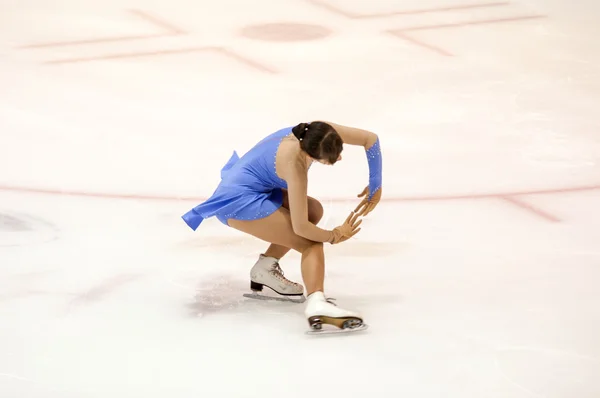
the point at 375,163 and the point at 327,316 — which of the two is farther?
the point at 375,163

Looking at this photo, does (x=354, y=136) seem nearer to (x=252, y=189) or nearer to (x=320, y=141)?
(x=320, y=141)

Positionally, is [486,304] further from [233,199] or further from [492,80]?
[492,80]

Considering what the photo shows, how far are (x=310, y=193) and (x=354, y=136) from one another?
145 centimetres

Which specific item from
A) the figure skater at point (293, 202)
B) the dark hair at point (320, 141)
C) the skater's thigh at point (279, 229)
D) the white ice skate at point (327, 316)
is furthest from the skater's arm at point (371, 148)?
the white ice skate at point (327, 316)

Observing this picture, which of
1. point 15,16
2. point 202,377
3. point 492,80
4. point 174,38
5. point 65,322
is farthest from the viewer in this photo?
point 15,16

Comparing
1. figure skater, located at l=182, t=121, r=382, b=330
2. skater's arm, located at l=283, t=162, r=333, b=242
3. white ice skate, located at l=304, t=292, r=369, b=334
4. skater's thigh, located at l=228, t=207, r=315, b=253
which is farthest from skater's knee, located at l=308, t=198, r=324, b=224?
white ice skate, located at l=304, t=292, r=369, b=334

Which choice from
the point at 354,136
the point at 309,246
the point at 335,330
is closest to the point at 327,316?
the point at 335,330

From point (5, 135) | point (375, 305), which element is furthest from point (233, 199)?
point (5, 135)

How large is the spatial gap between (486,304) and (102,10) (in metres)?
5.97

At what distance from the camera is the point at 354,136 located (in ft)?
11.7

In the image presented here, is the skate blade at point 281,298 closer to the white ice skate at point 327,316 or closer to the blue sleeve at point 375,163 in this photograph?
Answer: the white ice skate at point 327,316

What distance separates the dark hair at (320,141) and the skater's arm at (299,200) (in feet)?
0.30

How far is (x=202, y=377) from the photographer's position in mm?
3180

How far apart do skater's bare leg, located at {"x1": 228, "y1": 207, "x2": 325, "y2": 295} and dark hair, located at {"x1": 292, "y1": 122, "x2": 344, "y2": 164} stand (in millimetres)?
343
